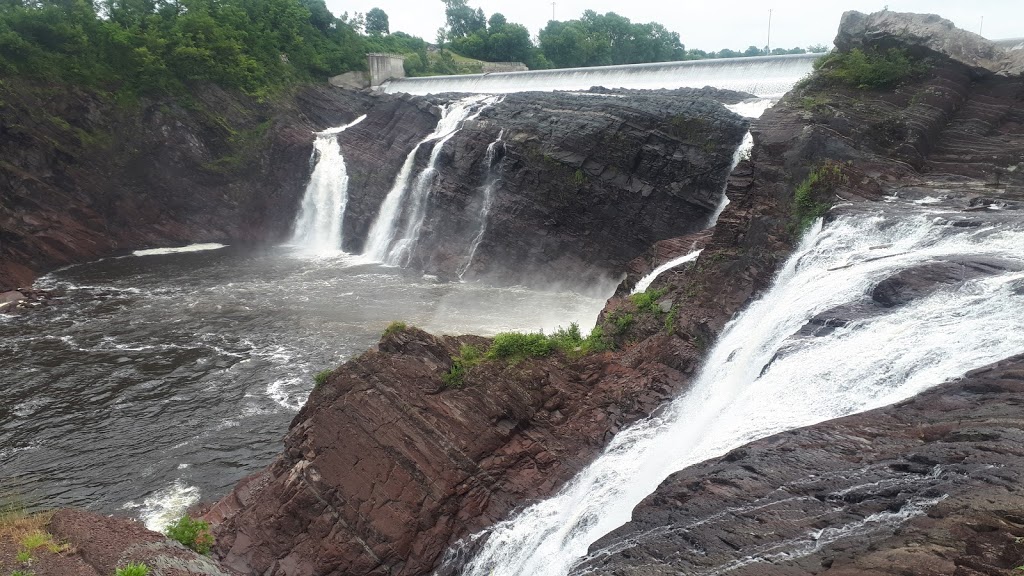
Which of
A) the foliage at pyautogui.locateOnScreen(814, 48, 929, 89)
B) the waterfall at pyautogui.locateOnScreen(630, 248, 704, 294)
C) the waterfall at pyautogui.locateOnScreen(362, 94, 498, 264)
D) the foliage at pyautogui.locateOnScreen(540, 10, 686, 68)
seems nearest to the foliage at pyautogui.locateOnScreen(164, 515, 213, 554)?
the waterfall at pyautogui.locateOnScreen(630, 248, 704, 294)

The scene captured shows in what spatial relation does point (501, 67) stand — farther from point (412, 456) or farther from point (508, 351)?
point (412, 456)

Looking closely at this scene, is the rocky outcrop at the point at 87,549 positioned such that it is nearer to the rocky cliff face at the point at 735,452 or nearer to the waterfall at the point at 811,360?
the rocky cliff face at the point at 735,452

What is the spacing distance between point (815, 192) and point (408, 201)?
2120 centimetres

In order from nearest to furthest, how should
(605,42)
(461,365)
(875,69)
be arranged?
(461,365) < (875,69) < (605,42)

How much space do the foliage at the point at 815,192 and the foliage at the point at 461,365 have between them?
290 inches

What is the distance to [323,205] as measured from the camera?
36250mm

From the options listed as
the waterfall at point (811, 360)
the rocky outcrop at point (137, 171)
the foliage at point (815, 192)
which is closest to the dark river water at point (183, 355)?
the rocky outcrop at point (137, 171)

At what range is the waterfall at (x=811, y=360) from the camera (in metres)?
8.56

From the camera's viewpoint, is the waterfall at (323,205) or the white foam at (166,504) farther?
the waterfall at (323,205)

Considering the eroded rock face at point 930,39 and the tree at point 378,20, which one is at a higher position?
the tree at point 378,20

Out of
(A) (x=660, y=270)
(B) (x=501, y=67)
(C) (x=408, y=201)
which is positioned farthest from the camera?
(B) (x=501, y=67)

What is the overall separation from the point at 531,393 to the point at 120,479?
9622 mm

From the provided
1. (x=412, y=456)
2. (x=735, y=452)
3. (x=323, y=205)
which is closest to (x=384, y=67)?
(x=323, y=205)

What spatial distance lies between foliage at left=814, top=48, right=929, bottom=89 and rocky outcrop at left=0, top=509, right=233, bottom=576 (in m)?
18.5
